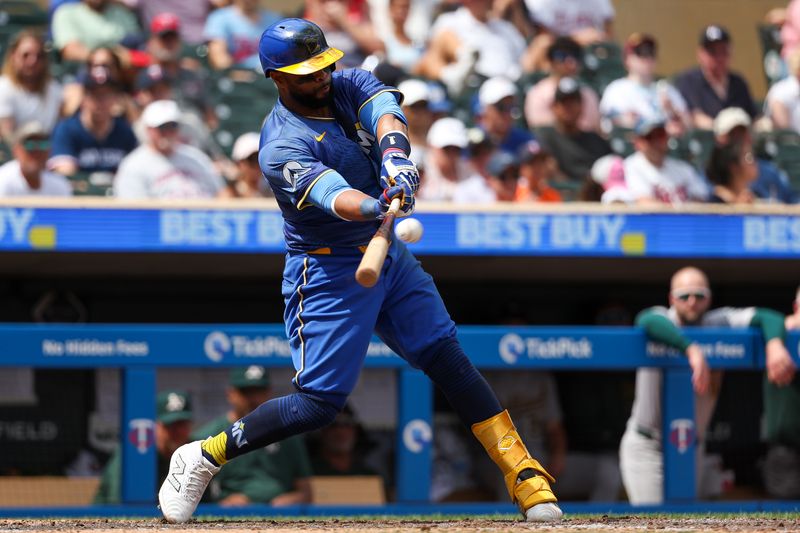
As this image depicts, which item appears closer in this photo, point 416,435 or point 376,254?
point 376,254

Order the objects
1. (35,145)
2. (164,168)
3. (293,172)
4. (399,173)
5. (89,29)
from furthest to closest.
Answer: (89,29) < (164,168) < (35,145) < (293,172) < (399,173)

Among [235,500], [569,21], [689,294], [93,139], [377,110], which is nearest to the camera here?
[377,110]

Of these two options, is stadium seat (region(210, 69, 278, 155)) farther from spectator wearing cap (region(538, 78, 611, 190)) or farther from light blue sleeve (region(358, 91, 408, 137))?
light blue sleeve (region(358, 91, 408, 137))

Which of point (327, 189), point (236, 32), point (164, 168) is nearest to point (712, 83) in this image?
point (236, 32)

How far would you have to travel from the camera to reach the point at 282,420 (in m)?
4.02

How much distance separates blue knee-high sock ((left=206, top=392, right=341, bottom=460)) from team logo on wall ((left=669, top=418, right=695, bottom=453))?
7.75ft

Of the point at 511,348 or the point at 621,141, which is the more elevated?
the point at 621,141

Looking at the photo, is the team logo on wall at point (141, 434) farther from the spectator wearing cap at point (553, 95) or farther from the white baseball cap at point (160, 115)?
the spectator wearing cap at point (553, 95)

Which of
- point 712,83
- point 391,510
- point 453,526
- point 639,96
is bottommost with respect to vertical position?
point 391,510

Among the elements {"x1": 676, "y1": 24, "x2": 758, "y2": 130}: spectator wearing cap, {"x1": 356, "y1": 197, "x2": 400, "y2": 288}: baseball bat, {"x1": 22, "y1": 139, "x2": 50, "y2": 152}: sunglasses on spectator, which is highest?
{"x1": 676, "y1": 24, "x2": 758, "y2": 130}: spectator wearing cap

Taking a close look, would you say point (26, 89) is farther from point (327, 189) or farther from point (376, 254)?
point (376, 254)

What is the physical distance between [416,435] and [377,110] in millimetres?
2215

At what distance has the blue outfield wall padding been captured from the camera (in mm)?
5453

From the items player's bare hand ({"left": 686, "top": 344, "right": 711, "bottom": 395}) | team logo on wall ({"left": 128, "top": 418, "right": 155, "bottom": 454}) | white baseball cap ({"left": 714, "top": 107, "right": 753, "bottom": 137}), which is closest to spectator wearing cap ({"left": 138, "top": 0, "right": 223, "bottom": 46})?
white baseball cap ({"left": 714, "top": 107, "right": 753, "bottom": 137})
